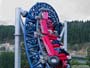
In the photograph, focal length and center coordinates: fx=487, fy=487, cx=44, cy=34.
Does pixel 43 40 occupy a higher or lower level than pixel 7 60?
higher

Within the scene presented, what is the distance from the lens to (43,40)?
67.5 ft

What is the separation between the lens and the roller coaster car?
1966 cm

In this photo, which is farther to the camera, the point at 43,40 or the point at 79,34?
the point at 79,34

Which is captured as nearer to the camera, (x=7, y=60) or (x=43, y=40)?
(x=43, y=40)

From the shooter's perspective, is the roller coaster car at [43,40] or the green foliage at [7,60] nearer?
the roller coaster car at [43,40]

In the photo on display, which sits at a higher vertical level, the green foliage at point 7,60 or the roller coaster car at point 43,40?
the roller coaster car at point 43,40

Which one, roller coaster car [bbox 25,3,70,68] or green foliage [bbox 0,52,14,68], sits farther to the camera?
green foliage [bbox 0,52,14,68]

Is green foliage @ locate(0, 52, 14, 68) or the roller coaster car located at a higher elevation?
the roller coaster car

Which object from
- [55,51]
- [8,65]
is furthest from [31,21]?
[8,65]

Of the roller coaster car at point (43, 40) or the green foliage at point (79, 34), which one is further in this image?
the green foliage at point (79, 34)

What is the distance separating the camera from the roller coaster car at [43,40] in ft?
64.5

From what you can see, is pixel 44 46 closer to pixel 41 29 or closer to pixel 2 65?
pixel 41 29

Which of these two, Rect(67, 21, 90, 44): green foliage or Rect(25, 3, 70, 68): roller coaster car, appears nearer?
Rect(25, 3, 70, 68): roller coaster car

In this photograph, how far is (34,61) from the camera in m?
20.8
